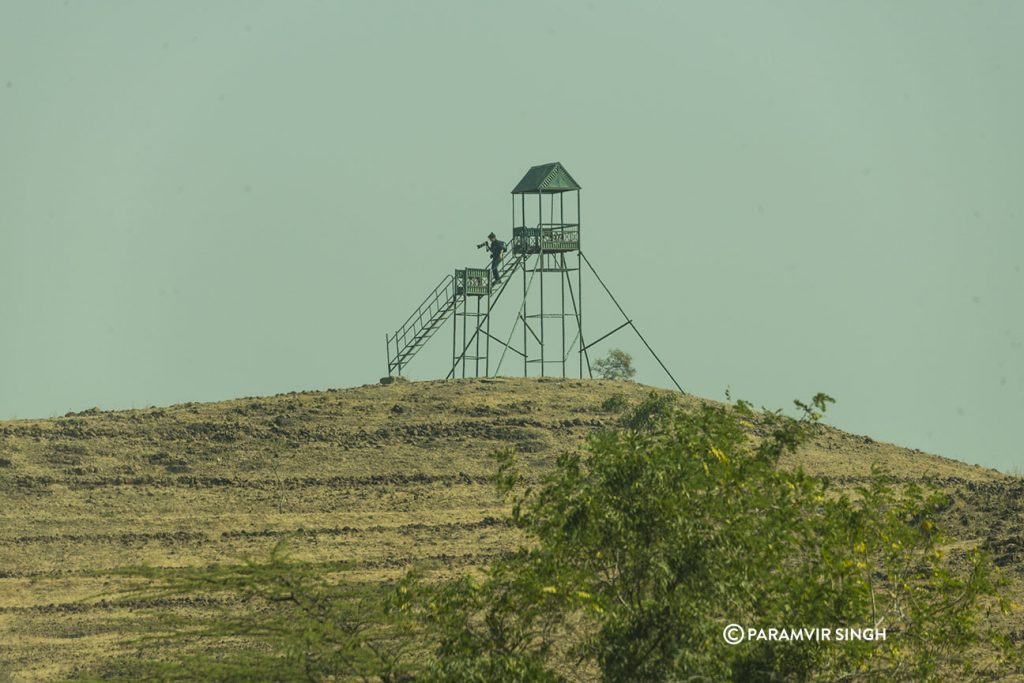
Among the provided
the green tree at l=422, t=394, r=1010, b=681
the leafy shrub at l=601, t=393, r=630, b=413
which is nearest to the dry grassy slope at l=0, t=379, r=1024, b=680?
the leafy shrub at l=601, t=393, r=630, b=413

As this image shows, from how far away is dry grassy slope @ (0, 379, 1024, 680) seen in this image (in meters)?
43.9

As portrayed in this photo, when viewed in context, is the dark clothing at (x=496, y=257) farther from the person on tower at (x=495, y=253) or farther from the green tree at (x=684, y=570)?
the green tree at (x=684, y=570)

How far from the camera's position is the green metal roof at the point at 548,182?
6072cm

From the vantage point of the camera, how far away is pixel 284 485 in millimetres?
51750

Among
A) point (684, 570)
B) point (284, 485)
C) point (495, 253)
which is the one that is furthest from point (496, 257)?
point (684, 570)

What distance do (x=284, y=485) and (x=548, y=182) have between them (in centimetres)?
1537

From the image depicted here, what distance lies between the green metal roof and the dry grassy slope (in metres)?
6.62

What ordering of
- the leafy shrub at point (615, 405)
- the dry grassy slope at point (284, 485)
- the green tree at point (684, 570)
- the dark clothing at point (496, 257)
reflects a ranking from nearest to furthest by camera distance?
the green tree at point (684, 570)
the dry grassy slope at point (284, 485)
the leafy shrub at point (615, 405)
the dark clothing at point (496, 257)

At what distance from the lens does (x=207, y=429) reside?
56.8 m

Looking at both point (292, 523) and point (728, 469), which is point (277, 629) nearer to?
point (728, 469)

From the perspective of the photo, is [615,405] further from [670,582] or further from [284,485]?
[670,582]

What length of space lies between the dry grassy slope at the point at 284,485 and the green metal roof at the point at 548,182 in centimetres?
662

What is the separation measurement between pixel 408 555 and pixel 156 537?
734cm

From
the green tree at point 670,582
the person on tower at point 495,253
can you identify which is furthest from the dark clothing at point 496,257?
the green tree at point 670,582
